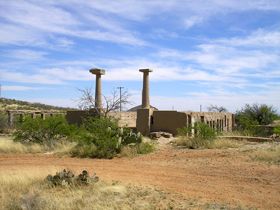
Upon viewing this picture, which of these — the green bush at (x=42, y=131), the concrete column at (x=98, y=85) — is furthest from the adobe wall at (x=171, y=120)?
the green bush at (x=42, y=131)

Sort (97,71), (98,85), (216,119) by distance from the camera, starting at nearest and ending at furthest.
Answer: (97,71) < (98,85) < (216,119)

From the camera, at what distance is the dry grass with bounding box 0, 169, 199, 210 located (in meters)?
9.48

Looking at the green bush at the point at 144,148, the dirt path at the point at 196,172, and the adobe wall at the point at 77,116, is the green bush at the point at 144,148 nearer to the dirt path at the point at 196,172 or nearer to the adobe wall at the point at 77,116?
the dirt path at the point at 196,172

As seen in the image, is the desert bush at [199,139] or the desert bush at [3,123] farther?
the desert bush at [3,123]

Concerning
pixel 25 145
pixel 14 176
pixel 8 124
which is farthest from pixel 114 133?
pixel 8 124

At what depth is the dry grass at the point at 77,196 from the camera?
9477 mm

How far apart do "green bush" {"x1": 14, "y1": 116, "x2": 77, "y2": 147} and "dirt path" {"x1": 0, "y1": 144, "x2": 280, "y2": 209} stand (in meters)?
3.91

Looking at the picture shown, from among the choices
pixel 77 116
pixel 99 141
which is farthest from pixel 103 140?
pixel 77 116

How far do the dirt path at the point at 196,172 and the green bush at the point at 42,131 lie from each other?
12.8 ft

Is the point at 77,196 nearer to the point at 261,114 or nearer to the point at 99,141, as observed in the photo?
the point at 99,141

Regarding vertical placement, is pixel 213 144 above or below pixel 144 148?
above

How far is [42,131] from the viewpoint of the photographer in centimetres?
2383

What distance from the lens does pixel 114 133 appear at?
2055 cm

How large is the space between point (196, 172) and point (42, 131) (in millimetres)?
11719
